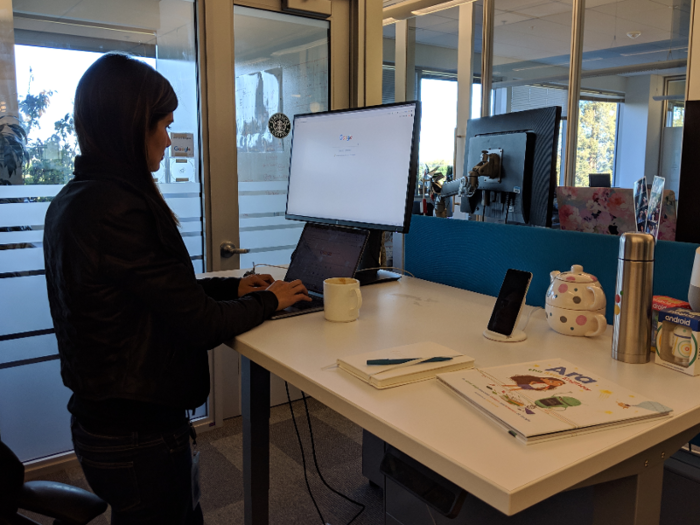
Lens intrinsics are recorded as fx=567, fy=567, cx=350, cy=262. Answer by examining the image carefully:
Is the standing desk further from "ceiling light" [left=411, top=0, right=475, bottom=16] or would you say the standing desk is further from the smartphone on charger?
"ceiling light" [left=411, top=0, right=475, bottom=16]

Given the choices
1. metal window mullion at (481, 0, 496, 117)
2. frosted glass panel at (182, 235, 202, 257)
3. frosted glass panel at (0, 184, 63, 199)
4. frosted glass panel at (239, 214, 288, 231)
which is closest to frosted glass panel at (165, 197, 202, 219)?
frosted glass panel at (182, 235, 202, 257)

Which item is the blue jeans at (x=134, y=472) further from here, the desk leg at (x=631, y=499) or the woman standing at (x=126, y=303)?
the desk leg at (x=631, y=499)

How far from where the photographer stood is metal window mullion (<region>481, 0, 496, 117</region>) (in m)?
5.65

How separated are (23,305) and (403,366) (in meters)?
1.71

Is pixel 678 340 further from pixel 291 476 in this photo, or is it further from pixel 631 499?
pixel 291 476

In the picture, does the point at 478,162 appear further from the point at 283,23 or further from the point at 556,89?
the point at 556,89

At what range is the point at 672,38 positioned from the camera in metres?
5.22

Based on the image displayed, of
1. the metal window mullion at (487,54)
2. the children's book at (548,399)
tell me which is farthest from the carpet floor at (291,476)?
the metal window mullion at (487,54)

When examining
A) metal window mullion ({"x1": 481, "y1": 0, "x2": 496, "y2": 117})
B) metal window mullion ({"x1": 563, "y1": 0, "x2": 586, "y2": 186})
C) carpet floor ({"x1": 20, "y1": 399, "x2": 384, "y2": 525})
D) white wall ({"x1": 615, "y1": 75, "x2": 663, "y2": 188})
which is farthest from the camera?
white wall ({"x1": 615, "y1": 75, "x2": 663, "y2": 188})

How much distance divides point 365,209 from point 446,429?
3.18 ft

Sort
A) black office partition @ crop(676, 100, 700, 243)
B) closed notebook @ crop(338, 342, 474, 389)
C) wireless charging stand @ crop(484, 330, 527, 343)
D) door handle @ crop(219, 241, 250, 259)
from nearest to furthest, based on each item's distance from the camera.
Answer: closed notebook @ crop(338, 342, 474, 389) < wireless charging stand @ crop(484, 330, 527, 343) < black office partition @ crop(676, 100, 700, 243) < door handle @ crop(219, 241, 250, 259)

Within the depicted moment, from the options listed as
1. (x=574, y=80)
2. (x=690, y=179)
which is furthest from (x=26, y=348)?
(x=574, y=80)

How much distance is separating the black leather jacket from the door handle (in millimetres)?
1362

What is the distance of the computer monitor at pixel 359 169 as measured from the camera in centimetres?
155
